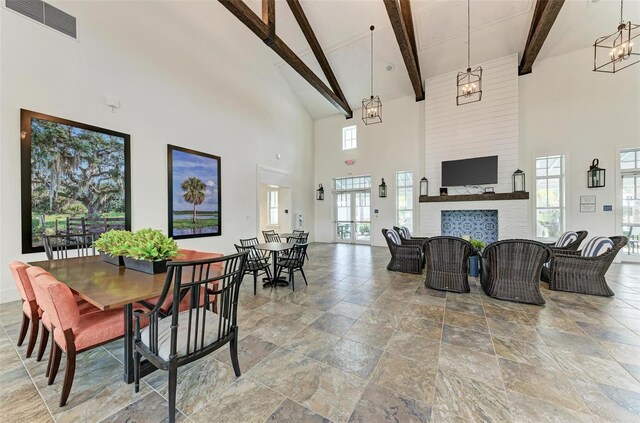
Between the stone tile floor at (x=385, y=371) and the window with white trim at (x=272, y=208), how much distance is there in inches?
259

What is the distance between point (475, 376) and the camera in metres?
1.78

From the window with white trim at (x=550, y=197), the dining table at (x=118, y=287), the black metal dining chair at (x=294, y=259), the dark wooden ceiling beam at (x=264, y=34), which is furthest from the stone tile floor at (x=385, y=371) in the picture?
the dark wooden ceiling beam at (x=264, y=34)

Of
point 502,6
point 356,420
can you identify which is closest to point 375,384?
point 356,420

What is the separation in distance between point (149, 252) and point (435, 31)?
24.7 ft

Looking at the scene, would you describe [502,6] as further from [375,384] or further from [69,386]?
[69,386]

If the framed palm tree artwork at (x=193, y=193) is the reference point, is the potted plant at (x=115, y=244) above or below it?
below

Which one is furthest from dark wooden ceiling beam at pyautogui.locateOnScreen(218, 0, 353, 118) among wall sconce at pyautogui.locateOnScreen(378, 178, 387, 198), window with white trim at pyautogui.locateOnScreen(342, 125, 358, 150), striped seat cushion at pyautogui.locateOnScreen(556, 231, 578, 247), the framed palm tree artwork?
striped seat cushion at pyautogui.locateOnScreen(556, 231, 578, 247)

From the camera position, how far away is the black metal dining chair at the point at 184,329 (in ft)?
4.50

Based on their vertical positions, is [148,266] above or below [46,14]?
below

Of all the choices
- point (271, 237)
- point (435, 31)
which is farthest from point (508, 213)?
point (271, 237)

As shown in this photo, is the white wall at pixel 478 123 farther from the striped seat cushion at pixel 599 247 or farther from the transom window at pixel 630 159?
the striped seat cushion at pixel 599 247

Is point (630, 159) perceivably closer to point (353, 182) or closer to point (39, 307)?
point (353, 182)

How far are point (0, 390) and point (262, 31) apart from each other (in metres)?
5.77

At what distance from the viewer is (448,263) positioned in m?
3.67
